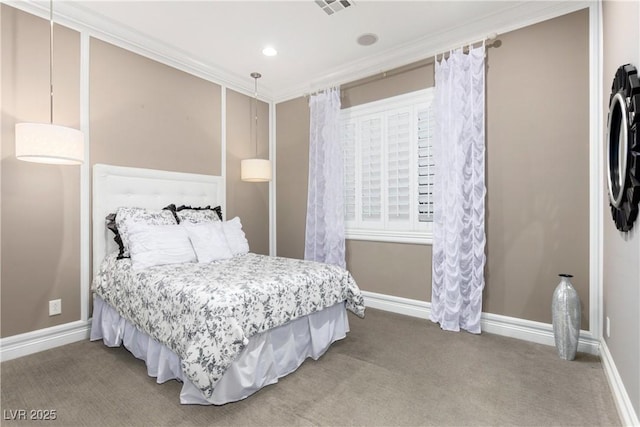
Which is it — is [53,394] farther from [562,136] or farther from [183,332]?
[562,136]

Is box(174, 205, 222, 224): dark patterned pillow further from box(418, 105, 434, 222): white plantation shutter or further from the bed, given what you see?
box(418, 105, 434, 222): white plantation shutter

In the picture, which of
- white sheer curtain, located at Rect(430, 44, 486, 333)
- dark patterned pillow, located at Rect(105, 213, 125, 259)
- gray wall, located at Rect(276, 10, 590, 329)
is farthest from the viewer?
white sheer curtain, located at Rect(430, 44, 486, 333)

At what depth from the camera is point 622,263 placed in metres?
1.90

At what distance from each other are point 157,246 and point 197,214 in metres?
0.84

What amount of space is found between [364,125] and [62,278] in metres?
3.36

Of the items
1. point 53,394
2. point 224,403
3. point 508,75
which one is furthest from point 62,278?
point 508,75

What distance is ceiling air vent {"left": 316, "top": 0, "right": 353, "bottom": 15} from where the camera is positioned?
2750 mm

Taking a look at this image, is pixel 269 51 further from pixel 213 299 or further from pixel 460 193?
pixel 213 299

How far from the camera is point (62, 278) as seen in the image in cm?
280

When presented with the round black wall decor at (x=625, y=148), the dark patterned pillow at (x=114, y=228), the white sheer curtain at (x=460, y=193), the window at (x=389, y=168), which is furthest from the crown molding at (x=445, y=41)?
the dark patterned pillow at (x=114, y=228)

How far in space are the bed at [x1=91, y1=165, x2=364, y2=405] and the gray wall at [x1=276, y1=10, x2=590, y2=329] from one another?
1.45 m

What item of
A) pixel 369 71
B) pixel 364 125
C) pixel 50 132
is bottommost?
pixel 50 132

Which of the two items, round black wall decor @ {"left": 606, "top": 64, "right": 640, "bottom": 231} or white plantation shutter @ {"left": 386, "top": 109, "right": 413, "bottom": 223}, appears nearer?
round black wall decor @ {"left": 606, "top": 64, "right": 640, "bottom": 231}

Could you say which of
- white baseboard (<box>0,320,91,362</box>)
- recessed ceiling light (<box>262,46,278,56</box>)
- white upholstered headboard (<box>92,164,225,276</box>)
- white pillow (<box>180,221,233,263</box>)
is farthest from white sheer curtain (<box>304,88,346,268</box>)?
white baseboard (<box>0,320,91,362</box>)
